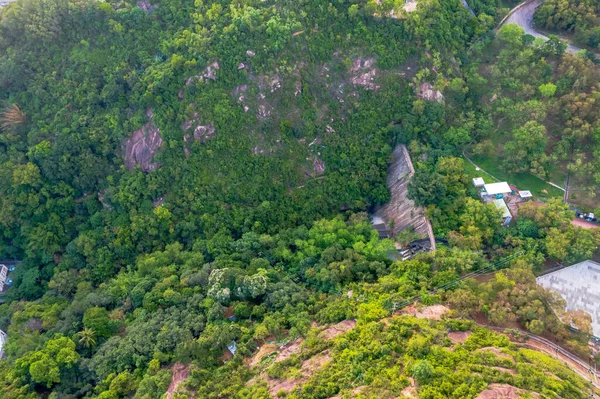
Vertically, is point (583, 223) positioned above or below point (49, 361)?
below

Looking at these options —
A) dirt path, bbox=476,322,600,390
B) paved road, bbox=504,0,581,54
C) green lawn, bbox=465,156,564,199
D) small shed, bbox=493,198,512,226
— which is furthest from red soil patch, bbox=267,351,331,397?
paved road, bbox=504,0,581,54

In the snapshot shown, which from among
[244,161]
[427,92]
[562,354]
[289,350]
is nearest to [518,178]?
[427,92]

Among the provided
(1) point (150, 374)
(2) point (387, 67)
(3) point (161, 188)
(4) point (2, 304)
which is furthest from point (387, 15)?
(4) point (2, 304)

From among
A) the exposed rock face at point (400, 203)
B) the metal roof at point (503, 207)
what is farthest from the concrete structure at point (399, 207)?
the metal roof at point (503, 207)

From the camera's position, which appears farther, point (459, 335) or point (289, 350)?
point (289, 350)

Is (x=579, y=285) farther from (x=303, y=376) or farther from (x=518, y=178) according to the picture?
(x=303, y=376)

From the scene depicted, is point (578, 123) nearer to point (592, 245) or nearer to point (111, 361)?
point (592, 245)

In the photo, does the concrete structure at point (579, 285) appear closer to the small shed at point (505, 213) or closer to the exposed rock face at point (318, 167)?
the small shed at point (505, 213)

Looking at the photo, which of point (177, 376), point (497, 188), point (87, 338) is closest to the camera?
point (177, 376)
